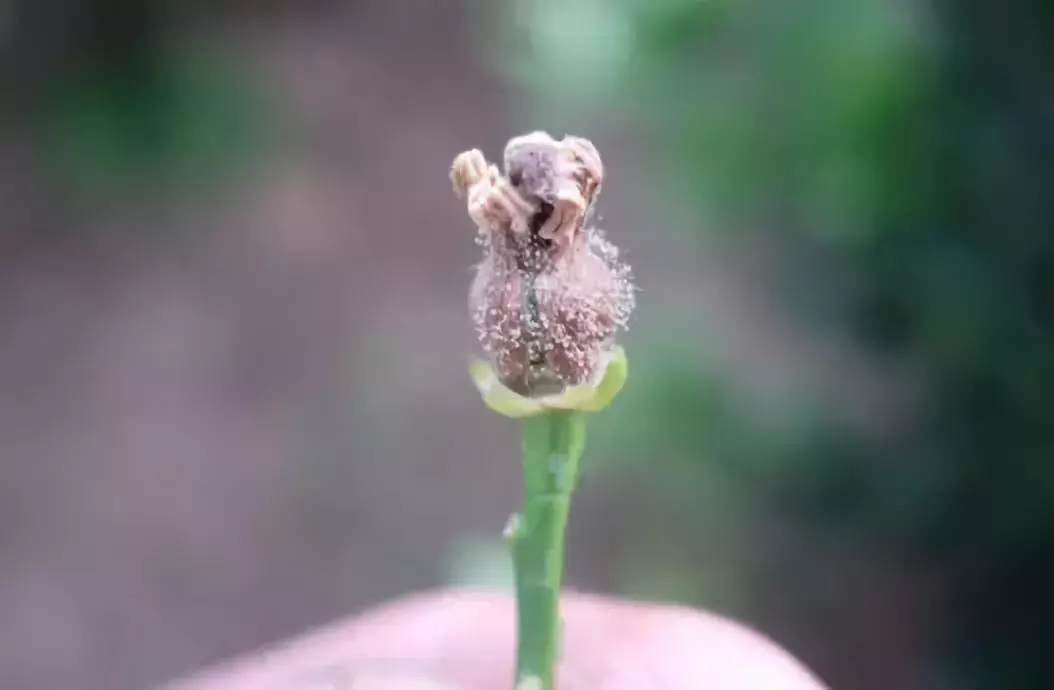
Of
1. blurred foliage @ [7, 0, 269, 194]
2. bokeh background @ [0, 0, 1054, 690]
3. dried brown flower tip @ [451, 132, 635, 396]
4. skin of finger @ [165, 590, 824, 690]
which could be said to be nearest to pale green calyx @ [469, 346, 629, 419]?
dried brown flower tip @ [451, 132, 635, 396]

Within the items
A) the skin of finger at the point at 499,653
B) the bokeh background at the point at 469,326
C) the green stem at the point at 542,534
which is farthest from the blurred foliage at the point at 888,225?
the green stem at the point at 542,534

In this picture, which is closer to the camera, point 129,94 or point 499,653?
point 499,653

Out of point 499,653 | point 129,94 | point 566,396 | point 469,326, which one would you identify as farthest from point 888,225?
point 129,94

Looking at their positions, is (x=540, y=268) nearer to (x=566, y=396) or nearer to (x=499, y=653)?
(x=566, y=396)

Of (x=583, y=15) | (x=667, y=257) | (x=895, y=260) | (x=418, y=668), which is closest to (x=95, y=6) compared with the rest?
(x=583, y=15)

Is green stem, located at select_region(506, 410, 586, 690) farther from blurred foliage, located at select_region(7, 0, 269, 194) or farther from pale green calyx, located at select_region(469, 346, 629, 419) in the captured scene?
blurred foliage, located at select_region(7, 0, 269, 194)

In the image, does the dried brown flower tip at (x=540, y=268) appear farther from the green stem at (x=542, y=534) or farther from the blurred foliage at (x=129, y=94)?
the blurred foliage at (x=129, y=94)
